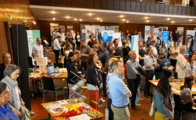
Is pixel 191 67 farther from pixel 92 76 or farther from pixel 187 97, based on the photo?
pixel 92 76

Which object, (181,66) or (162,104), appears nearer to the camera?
(162,104)

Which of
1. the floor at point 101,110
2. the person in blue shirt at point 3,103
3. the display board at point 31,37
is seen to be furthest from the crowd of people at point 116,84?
the display board at point 31,37

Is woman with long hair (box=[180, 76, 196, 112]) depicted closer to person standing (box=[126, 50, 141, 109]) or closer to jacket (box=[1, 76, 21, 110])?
person standing (box=[126, 50, 141, 109])

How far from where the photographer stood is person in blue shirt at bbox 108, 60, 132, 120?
2895 millimetres

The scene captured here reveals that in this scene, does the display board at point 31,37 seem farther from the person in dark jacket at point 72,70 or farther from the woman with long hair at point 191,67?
the woman with long hair at point 191,67

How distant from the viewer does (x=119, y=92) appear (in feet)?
9.62

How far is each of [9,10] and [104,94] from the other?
4.26 m

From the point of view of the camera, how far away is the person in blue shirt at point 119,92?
2.89m

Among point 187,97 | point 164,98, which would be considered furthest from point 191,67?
point 164,98

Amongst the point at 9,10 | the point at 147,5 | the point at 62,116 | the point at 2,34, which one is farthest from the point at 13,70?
the point at 147,5

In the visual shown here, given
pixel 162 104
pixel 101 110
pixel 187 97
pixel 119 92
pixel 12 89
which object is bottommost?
pixel 101 110

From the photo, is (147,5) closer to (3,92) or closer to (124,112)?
(124,112)

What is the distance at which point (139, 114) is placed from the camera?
188 inches

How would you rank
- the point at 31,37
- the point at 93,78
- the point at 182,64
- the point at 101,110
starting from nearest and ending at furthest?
1. the point at 93,78
2. the point at 101,110
3. the point at 182,64
4. the point at 31,37
